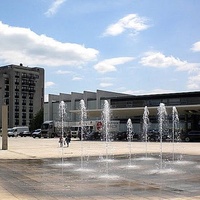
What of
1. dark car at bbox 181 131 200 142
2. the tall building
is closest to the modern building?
dark car at bbox 181 131 200 142

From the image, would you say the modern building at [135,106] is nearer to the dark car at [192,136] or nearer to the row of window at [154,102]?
the row of window at [154,102]

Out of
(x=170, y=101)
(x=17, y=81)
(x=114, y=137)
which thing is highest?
(x=17, y=81)

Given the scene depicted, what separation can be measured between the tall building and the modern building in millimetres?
54061

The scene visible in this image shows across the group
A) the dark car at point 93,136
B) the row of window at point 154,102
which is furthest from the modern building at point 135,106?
the dark car at point 93,136

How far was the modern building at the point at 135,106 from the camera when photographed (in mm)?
61406

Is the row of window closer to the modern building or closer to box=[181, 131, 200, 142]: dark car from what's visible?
the modern building

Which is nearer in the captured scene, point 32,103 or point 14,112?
point 14,112

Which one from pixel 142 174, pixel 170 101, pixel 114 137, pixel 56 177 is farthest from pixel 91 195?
pixel 170 101

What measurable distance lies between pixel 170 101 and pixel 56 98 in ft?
154

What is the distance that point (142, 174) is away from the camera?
14.2 metres

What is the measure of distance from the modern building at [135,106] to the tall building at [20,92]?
54.1 meters

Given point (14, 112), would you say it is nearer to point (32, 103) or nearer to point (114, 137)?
point (32, 103)

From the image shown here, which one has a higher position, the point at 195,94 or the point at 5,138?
the point at 195,94

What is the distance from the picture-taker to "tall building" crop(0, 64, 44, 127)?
154 m
